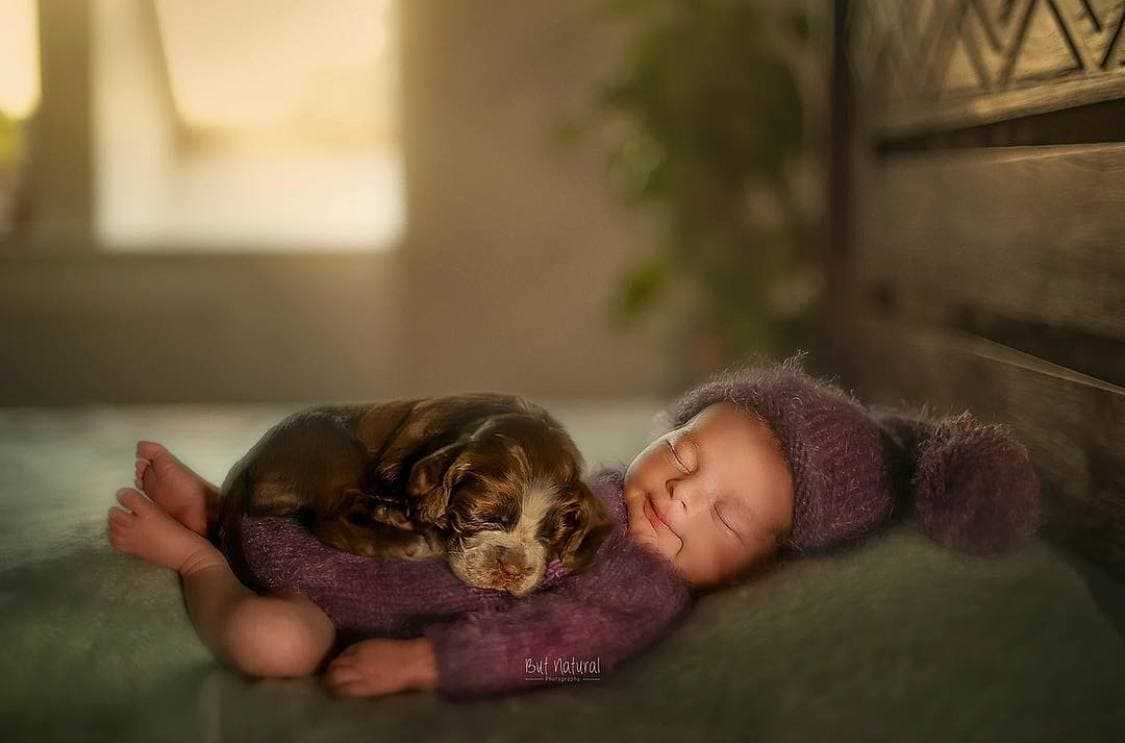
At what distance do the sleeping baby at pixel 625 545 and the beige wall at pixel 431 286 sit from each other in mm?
2391

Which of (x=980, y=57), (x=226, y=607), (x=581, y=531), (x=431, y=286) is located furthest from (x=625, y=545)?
(x=431, y=286)

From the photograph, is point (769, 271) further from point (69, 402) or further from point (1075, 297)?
point (69, 402)

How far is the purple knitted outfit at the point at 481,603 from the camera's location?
95 centimetres

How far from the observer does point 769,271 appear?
2.99 m

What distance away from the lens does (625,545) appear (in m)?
1.13

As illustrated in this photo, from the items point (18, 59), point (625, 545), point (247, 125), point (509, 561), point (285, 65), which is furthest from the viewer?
point (247, 125)

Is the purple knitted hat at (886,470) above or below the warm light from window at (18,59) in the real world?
below

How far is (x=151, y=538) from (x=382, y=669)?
0.39 meters

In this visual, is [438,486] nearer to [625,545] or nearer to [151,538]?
[625,545]

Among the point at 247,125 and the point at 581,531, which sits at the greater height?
the point at 247,125

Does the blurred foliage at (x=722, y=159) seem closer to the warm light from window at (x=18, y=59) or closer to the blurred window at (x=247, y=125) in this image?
the blurred window at (x=247, y=125)

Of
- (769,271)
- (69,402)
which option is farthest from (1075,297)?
(69,402)

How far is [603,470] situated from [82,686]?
66 cm

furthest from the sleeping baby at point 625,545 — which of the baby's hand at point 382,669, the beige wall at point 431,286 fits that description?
the beige wall at point 431,286
